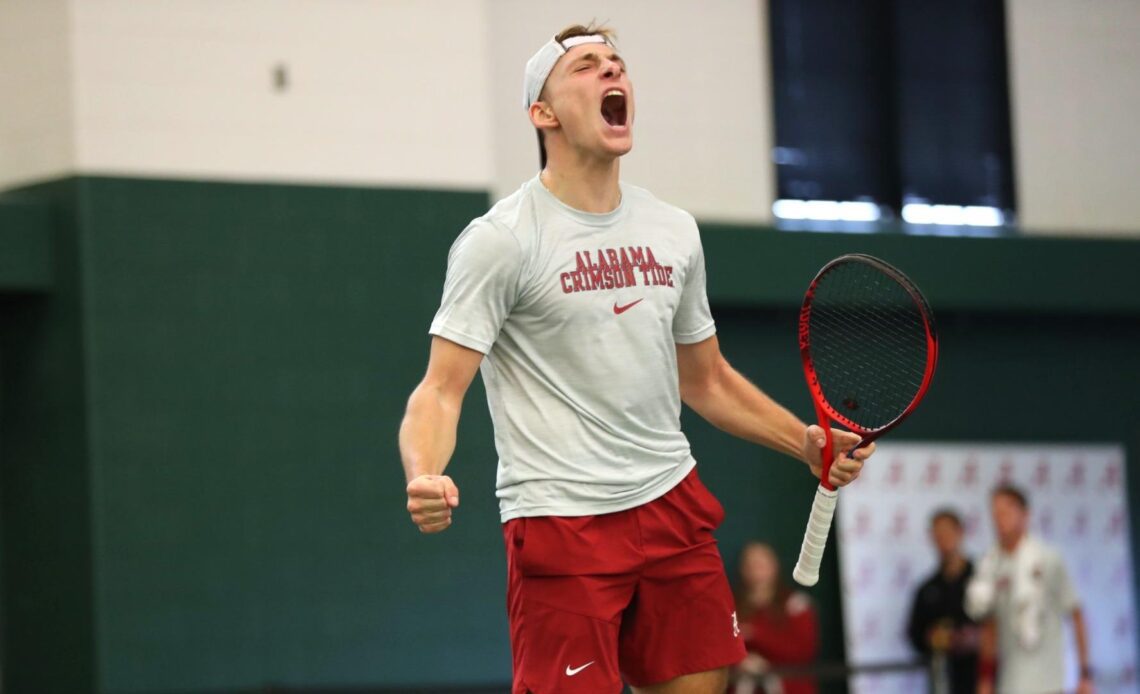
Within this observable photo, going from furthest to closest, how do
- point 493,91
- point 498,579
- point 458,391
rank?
point 493,91 < point 498,579 < point 458,391

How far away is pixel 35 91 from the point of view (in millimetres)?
8930

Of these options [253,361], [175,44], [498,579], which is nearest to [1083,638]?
[498,579]

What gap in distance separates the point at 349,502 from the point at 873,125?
14.2 ft

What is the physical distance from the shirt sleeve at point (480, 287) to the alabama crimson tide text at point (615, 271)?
0.13 meters

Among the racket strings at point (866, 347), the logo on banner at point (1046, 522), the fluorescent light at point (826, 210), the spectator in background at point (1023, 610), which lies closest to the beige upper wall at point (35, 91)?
the racket strings at point (866, 347)

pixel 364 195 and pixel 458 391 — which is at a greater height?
pixel 364 195

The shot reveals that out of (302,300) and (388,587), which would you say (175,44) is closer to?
(302,300)

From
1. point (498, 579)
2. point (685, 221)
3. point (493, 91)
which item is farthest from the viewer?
point (493, 91)

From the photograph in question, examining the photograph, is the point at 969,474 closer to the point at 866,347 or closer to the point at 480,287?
the point at 866,347

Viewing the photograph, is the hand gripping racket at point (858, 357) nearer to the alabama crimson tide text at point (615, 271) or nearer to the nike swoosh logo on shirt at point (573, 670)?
the alabama crimson tide text at point (615, 271)

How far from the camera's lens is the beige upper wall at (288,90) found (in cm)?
884

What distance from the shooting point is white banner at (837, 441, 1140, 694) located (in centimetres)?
1043

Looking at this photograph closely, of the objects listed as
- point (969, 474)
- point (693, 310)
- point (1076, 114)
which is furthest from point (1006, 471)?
point (693, 310)

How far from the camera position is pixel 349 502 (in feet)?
30.4
